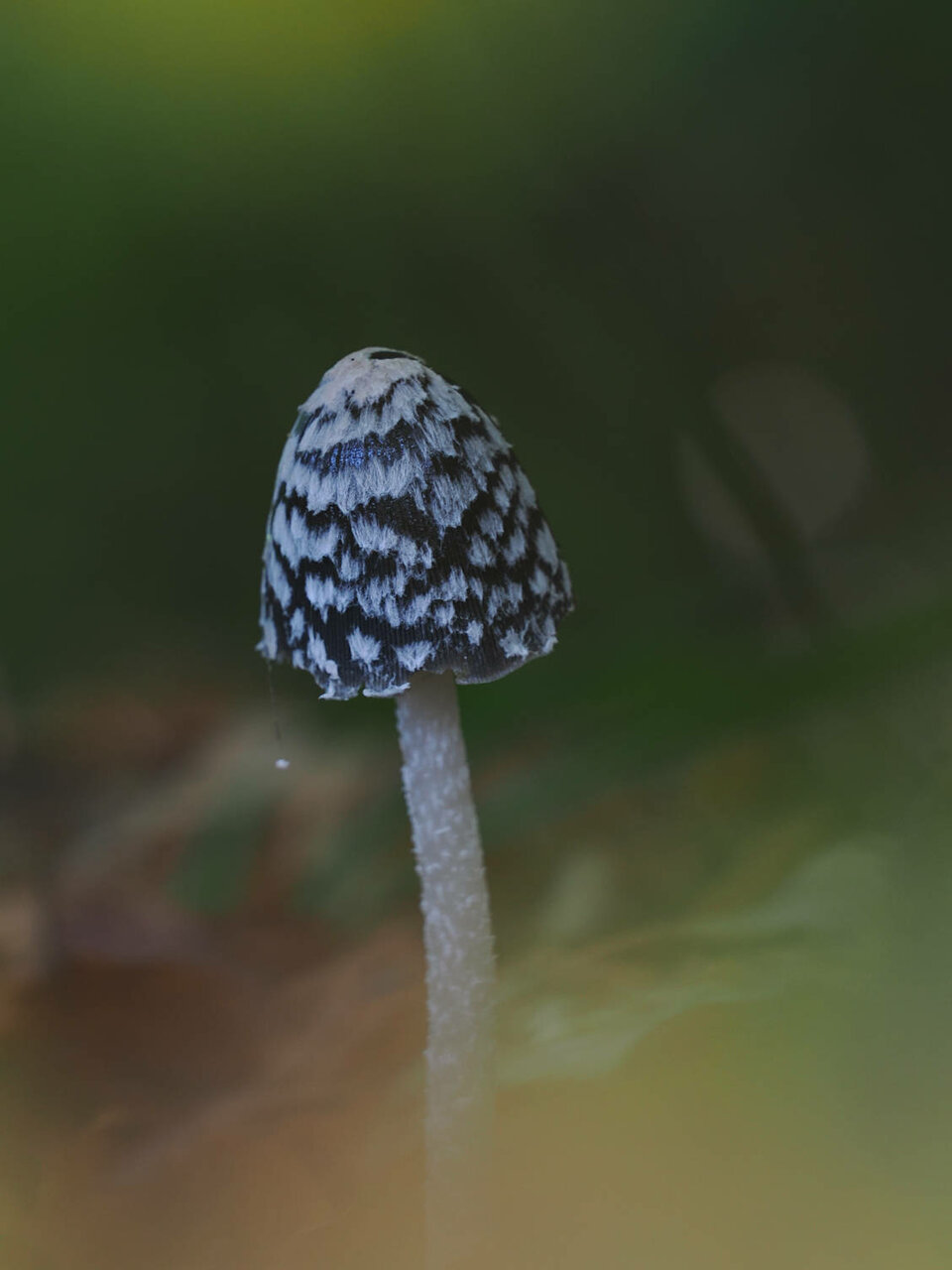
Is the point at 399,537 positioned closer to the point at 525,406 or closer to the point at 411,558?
the point at 411,558

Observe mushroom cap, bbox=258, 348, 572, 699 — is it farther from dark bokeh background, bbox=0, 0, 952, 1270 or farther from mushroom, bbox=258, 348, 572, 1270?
dark bokeh background, bbox=0, 0, 952, 1270

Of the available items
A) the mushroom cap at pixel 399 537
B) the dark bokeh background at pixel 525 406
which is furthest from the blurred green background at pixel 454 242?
the mushroom cap at pixel 399 537

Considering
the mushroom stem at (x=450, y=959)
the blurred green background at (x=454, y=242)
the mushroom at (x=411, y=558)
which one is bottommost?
the mushroom stem at (x=450, y=959)

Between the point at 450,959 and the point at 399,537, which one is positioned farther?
the point at 450,959

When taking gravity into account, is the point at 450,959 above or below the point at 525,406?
below

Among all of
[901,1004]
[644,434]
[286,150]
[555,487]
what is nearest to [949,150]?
[644,434]

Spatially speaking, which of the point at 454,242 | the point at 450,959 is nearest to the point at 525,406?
the point at 454,242

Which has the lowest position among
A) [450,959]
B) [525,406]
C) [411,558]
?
[450,959]

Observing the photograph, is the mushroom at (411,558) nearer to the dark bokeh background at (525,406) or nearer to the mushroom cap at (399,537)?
the mushroom cap at (399,537)
